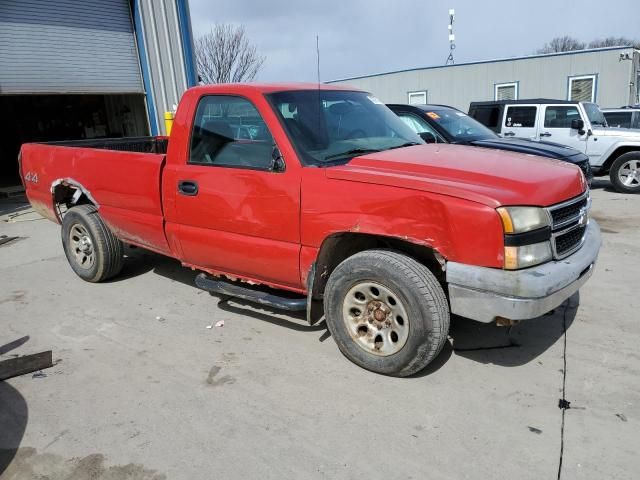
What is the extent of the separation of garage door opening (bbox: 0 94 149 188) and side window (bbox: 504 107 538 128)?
471 inches

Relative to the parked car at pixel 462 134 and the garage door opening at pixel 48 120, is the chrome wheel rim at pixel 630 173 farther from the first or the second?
the garage door opening at pixel 48 120

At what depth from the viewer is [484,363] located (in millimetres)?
3404

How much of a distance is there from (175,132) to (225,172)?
2.42 ft

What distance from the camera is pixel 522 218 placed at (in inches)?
108

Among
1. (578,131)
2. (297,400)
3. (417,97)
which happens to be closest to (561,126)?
(578,131)

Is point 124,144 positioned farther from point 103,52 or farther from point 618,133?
point 618,133

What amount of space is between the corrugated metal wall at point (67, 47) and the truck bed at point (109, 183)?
20.2ft

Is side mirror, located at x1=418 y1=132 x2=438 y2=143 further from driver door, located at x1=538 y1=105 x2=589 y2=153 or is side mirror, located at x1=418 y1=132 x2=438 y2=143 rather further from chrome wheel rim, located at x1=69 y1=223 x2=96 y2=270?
chrome wheel rim, located at x1=69 y1=223 x2=96 y2=270

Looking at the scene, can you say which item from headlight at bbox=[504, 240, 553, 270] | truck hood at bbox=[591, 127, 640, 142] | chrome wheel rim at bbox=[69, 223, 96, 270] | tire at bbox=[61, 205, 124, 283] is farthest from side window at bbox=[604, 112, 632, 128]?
chrome wheel rim at bbox=[69, 223, 96, 270]

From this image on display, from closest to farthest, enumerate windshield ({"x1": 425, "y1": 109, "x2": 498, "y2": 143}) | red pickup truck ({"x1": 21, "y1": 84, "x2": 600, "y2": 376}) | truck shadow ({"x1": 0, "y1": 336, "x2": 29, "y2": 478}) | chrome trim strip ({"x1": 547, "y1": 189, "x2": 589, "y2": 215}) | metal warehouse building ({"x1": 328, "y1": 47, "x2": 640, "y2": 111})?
truck shadow ({"x1": 0, "y1": 336, "x2": 29, "y2": 478}) < red pickup truck ({"x1": 21, "y1": 84, "x2": 600, "y2": 376}) < chrome trim strip ({"x1": 547, "y1": 189, "x2": 589, "y2": 215}) < windshield ({"x1": 425, "y1": 109, "x2": 498, "y2": 143}) < metal warehouse building ({"x1": 328, "y1": 47, "x2": 640, "y2": 111})

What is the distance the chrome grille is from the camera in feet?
9.66

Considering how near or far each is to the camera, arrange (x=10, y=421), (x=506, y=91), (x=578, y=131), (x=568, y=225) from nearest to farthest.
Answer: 1. (x=10, y=421)
2. (x=568, y=225)
3. (x=578, y=131)
4. (x=506, y=91)

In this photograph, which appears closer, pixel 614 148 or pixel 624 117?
pixel 614 148

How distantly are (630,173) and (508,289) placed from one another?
8.77 metres
